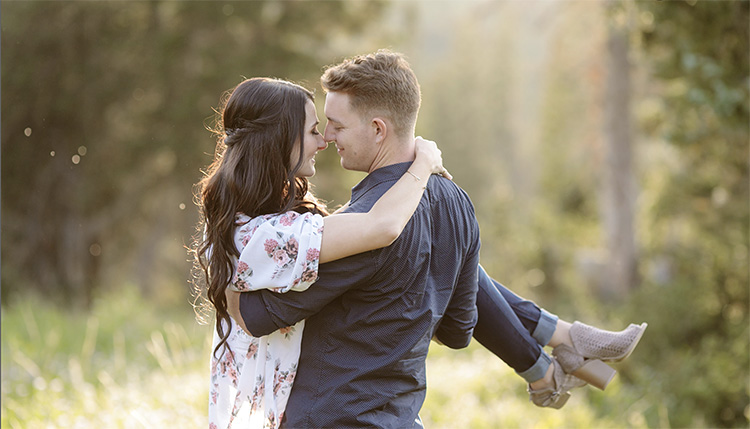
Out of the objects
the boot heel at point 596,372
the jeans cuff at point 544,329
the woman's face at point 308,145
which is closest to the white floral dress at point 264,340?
the woman's face at point 308,145

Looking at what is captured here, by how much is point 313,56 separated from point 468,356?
25.5ft

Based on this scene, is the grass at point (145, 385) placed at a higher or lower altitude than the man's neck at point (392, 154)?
lower

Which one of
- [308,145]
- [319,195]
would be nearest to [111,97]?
[319,195]

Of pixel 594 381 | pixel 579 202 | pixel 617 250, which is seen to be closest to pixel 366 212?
pixel 594 381

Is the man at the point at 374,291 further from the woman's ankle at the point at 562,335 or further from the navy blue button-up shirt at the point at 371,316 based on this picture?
the woman's ankle at the point at 562,335

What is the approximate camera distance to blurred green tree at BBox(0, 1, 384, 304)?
45.2ft

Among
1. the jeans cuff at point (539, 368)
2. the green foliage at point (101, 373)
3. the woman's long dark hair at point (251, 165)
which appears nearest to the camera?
the woman's long dark hair at point (251, 165)

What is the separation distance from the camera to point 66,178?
15.2 metres

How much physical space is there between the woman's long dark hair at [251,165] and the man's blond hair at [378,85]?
0.15 m

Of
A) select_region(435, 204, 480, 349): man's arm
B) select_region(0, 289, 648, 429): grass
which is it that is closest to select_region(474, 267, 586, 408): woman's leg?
select_region(435, 204, 480, 349): man's arm

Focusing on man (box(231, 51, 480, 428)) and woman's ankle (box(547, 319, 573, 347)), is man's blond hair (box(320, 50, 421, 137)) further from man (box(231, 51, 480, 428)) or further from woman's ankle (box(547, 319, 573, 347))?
woman's ankle (box(547, 319, 573, 347))

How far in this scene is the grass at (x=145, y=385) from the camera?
15.2 ft

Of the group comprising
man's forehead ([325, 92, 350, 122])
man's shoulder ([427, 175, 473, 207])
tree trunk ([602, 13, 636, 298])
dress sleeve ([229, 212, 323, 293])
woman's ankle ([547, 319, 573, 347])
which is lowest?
tree trunk ([602, 13, 636, 298])

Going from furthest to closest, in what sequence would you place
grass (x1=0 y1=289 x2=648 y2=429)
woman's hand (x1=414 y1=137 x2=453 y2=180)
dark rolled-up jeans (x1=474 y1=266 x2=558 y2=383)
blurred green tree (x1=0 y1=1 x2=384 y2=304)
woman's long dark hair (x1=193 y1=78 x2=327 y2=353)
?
blurred green tree (x1=0 y1=1 x2=384 y2=304), grass (x1=0 y1=289 x2=648 y2=429), dark rolled-up jeans (x1=474 y1=266 x2=558 y2=383), woman's hand (x1=414 y1=137 x2=453 y2=180), woman's long dark hair (x1=193 y1=78 x2=327 y2=353)
